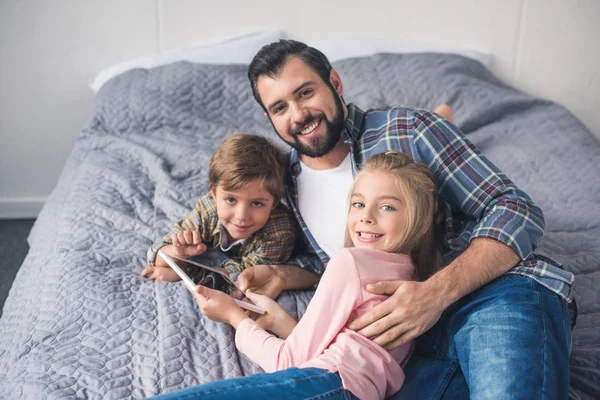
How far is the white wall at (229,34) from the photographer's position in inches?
99.0

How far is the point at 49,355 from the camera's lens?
1229mm

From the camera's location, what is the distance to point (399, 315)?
1.12m

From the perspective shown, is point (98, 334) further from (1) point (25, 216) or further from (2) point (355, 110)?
(1) point (25, 216)

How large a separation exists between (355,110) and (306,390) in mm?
772

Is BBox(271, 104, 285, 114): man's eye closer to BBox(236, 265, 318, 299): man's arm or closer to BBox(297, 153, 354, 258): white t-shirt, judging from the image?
BBox(297, 153, 354, 258): white t-shirt

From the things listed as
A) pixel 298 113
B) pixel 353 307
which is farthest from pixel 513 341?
pixel 298 113

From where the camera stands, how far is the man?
1.06 meters

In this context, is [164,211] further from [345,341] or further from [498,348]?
[498,348]

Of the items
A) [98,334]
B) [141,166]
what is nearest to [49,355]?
[98,334]

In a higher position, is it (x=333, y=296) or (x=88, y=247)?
(x=333, y=296)

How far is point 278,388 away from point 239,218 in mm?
574

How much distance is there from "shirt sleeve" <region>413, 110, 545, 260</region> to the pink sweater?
24 centimetres

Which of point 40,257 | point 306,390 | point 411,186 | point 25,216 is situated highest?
point 411,186

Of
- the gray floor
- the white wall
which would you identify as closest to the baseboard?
the gray floor
